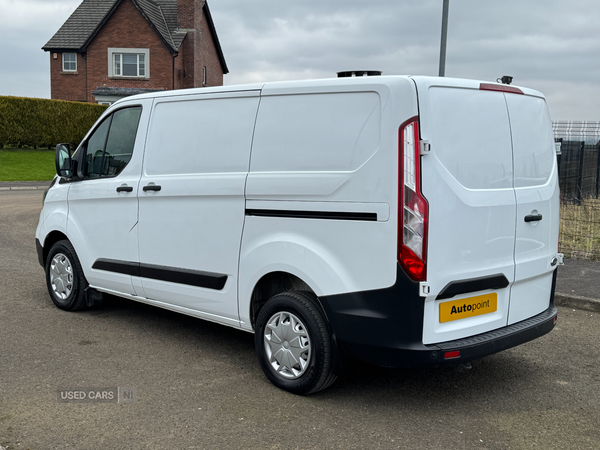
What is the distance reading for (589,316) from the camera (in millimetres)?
6363

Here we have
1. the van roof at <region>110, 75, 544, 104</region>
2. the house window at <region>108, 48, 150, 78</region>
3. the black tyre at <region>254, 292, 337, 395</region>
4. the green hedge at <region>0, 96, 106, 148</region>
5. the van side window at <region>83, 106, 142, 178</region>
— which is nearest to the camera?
the van roof at <region>110, 75, 544, 104</region>

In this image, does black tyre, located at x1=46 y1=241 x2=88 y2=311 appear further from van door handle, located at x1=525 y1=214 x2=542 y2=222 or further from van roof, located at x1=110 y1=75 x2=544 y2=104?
van door handle, located at x1=525 y1=214 x2=542 y2=222

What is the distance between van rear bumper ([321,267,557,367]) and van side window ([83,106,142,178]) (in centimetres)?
255

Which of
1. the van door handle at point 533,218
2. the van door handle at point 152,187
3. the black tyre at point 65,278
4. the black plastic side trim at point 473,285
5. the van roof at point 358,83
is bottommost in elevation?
→ the black tyre at point 65,278

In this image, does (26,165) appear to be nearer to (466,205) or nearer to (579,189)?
(579,189)

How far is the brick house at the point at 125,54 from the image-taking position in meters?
37.2

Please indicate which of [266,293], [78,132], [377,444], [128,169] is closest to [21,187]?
[78,132]

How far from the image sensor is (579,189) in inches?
536

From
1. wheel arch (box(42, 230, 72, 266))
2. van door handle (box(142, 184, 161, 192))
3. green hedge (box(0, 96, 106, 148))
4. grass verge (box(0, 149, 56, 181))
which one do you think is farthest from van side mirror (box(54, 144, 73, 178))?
green hedge (box(0, 96, 106, 148))

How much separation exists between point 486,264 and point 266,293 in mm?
1586

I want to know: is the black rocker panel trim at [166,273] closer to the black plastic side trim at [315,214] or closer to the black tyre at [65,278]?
the black tyre at [65,278]

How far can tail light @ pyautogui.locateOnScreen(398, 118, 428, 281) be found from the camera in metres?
3.57

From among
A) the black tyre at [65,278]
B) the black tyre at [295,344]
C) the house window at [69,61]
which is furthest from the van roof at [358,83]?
the house window at [69,61]

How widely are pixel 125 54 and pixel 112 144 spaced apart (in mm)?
34523
